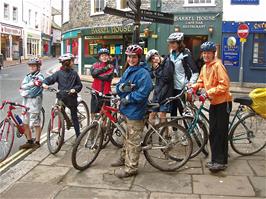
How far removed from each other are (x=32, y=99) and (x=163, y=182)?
280cm

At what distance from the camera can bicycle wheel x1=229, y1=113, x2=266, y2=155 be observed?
6.27 metres

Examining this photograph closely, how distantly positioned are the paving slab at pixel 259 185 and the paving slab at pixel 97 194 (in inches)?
51.7

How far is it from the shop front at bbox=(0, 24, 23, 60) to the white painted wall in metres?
23.8

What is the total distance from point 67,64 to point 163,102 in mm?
1726

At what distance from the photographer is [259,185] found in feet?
16.6

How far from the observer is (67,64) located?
687cm

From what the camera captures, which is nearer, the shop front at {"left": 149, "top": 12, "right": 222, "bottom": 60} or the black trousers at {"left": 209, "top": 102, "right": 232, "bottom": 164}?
the black trousers at {"left": 209, "top": 102, "right": 232, "bottom": 164}

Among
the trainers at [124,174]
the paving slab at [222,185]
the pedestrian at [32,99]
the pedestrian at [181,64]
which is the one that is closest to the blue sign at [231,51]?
the pedestrian at [181,64]

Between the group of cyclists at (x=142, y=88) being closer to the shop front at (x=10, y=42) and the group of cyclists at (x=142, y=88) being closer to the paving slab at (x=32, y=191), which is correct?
the paving slab at (x=32, y=191)

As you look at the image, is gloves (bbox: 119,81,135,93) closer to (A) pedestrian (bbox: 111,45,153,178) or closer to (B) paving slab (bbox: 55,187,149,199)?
(A) pedestrian (bbox: 111,45,153,178)

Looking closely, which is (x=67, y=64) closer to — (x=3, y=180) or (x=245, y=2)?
(x=3, y=180)

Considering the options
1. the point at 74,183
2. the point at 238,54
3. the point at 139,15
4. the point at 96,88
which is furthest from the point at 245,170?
the point at 238,54

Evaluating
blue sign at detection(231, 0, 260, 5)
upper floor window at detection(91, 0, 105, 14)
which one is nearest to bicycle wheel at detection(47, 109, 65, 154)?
blue sign at detection(231, 0, 260, 5)

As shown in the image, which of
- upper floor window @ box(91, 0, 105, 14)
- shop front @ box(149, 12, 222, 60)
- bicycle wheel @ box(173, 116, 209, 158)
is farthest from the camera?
upper floor window @ box(91, 0, 105, 14)
